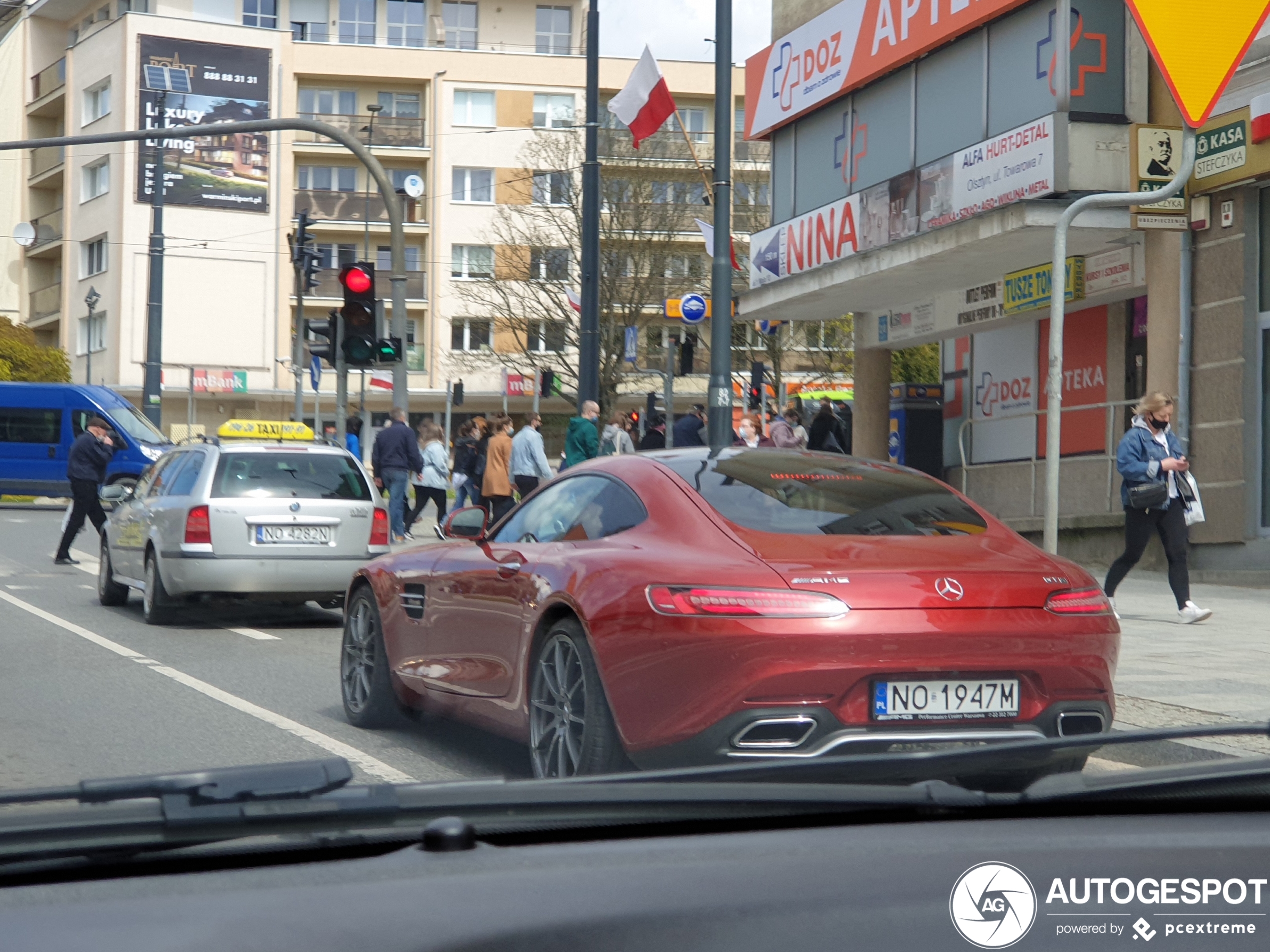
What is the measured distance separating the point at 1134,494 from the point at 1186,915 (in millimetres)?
11104

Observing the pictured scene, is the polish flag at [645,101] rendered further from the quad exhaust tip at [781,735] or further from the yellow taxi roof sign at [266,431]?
the quad exhaust tip at [781,735]

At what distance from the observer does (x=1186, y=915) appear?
5.46ft

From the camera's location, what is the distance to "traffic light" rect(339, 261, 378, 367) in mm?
16281

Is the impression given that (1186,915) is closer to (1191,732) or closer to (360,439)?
(1191,732)

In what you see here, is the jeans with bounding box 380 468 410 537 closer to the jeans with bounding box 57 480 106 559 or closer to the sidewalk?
the jeans with bounding box 57 480 106 559

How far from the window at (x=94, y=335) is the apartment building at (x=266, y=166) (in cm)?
10

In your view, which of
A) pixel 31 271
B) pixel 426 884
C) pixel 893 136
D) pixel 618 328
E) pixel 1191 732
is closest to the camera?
pixel 426 884

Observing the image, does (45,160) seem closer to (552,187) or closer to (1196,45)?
(552,187)

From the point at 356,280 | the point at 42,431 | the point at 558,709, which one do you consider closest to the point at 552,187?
the point at 42,431

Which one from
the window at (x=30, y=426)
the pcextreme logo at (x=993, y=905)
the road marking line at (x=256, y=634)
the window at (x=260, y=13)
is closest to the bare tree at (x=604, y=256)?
the window at (x=30, y=426)

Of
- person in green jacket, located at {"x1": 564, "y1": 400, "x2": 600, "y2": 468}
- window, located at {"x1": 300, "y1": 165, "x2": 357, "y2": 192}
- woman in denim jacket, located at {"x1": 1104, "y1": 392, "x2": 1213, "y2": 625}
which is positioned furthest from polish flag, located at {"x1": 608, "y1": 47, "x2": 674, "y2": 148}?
window, located at {"x1": 300, "y1": 165, "x2": 357, "y2": 192}

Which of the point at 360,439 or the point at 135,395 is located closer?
the point at 360,439

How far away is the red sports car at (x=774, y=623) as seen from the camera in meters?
5.16

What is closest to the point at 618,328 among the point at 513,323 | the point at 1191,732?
the point at 513,323
